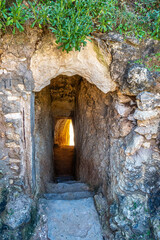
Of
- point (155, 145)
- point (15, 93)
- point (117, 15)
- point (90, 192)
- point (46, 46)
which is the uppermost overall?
point (117, 15)

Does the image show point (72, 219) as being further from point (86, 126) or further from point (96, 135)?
point (86, 126)

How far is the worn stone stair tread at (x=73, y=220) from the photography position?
2695 millimetres

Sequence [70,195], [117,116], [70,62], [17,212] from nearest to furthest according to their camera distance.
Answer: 1. [17,212]
2. [70,62]
3. [117,116]
4. [70,195]

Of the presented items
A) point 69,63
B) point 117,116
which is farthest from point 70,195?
point 69,63

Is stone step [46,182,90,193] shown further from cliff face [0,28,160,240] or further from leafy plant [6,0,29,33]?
leafy plant [6,0,29,33]

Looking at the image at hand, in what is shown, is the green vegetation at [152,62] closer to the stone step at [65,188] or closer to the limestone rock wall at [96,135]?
the limestone rock wall at [96,135]

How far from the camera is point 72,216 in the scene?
2.95 meters

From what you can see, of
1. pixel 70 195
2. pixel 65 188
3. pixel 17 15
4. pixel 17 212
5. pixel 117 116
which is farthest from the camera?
pixel 65 188

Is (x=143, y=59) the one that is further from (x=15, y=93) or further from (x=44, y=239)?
(x=44, y=239)

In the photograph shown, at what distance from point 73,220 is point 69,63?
2235 millimetres

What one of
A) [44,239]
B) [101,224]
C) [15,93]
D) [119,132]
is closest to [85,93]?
[119,132]

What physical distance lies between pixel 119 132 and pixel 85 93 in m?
1.76

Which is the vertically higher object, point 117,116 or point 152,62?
point 152,62

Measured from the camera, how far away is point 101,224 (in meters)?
2.85
